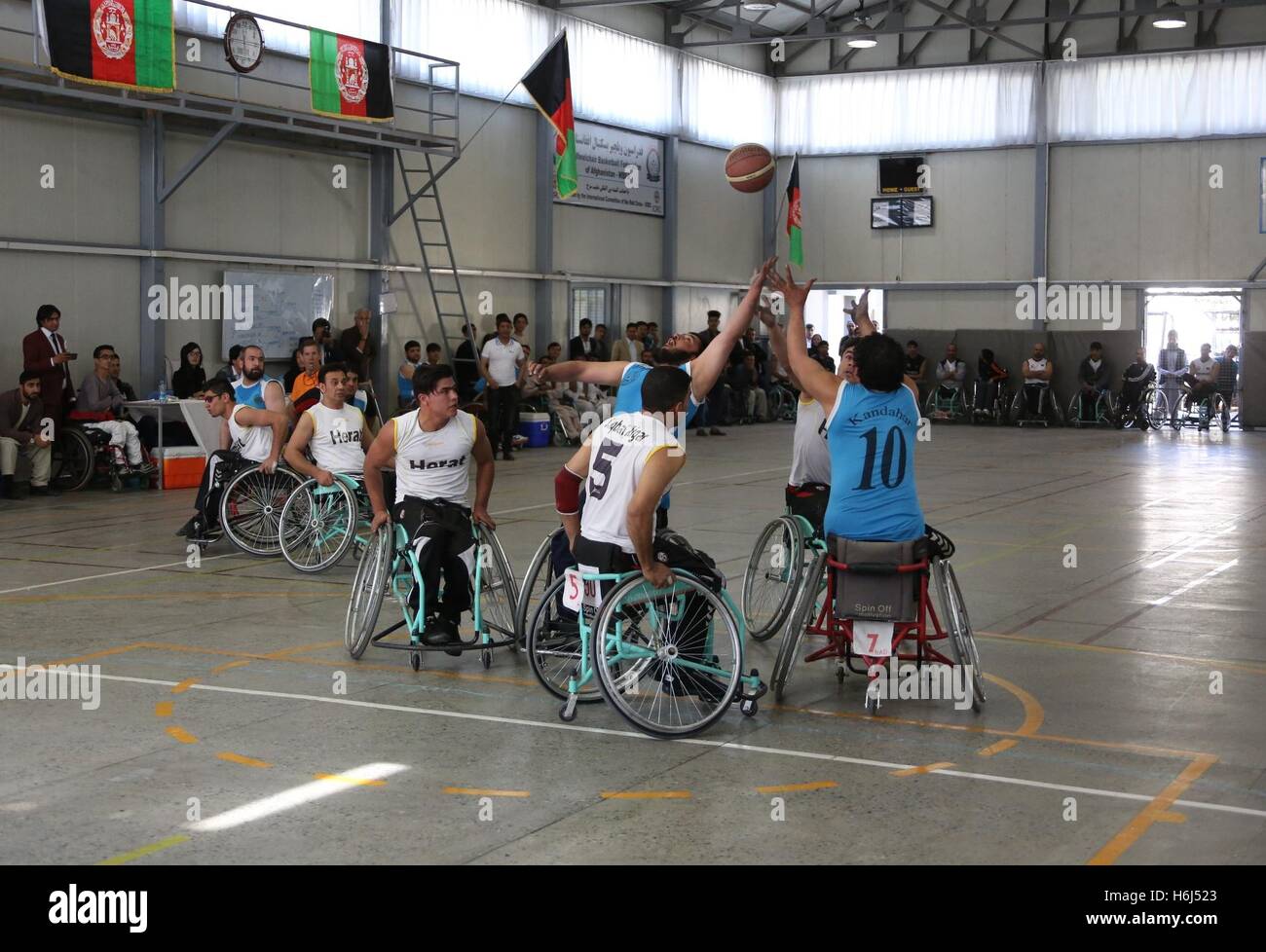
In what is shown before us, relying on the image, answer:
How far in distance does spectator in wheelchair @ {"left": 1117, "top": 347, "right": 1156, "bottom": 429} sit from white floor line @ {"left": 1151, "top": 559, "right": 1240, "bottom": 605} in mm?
17343

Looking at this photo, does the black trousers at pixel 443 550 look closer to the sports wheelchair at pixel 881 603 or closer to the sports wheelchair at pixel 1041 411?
the sports wheelchair at pixel 881 603

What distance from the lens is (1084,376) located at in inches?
1115

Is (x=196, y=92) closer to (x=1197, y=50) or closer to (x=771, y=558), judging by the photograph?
(x=771, y=558)

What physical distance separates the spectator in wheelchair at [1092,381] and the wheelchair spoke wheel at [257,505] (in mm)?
20325

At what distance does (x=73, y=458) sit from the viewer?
→ 1580 cm

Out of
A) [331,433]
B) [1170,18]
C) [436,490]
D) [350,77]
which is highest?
[1170,18]

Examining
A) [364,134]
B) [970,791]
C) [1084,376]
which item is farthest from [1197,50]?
[970,791]

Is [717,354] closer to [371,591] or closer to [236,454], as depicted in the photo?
[371,591]

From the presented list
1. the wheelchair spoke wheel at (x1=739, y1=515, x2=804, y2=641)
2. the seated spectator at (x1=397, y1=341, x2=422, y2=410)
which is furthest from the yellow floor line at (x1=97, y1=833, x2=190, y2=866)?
the seated spectator at (x1=397, y1=341, x2=422, y2=410)

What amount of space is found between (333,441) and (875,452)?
5.14 metres

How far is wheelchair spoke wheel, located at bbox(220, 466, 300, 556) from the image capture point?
37.0ft

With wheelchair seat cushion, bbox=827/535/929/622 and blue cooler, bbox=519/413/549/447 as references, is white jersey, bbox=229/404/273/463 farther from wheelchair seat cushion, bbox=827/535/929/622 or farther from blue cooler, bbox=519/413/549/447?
blue cooler, bbox=519/413/549/447

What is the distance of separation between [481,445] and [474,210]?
17046 mm

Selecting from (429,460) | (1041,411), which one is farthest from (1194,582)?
(1041,411)
